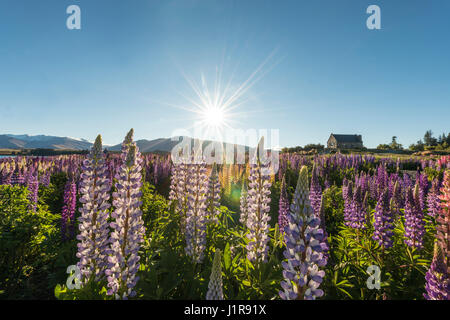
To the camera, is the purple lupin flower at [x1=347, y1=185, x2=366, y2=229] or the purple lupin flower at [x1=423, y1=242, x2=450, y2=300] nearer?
the purple lupin flower at [x1=423, y1=242, x2=450, y2=300]

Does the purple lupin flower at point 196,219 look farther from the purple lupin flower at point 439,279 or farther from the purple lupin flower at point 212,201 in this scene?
the purple lupin flower at point 439,279

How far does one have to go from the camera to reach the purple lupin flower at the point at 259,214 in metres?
3.40

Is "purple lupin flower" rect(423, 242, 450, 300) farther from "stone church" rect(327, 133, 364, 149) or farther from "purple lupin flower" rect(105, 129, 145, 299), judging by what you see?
"stone church" rect(327, 133, 364, 149)

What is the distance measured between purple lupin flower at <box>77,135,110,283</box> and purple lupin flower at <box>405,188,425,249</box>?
218 inches

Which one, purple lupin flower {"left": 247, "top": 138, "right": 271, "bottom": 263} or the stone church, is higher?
the stone church

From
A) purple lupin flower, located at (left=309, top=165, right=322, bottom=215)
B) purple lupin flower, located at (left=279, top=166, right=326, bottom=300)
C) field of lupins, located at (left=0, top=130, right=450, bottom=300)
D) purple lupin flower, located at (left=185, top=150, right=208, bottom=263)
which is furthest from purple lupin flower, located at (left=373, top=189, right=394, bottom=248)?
purple lupin flower, located at (left=185, top=150, right=208, bottom=263)

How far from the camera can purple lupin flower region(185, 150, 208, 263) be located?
3861mm

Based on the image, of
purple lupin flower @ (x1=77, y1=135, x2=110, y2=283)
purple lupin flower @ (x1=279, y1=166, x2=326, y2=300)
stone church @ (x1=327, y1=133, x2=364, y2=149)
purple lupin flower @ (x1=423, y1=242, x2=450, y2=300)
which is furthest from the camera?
stone church @ (x1=327, y1=133, x2=364, y2=149)

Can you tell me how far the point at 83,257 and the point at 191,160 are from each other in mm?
2805

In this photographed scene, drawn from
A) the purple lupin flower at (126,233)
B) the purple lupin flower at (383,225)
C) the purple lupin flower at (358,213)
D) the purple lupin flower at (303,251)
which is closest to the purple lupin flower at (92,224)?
the purple lupin flower at (126,233)

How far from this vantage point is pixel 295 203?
1994 mm

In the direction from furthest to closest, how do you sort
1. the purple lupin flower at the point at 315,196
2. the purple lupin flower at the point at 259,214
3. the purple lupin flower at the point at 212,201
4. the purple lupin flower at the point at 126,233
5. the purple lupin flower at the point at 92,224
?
the purple lupin flower at the point at 315,196, the purple lupin flower at the point at 212,201, the purple lupin flower at the point at 259,214, the purple lupin flower at the point at 92,224, the purple lupin flower at the point at 126,233

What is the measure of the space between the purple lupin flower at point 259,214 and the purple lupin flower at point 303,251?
1359 mm
